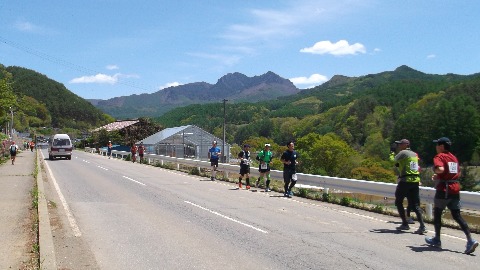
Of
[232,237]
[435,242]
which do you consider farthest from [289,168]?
[435,242]

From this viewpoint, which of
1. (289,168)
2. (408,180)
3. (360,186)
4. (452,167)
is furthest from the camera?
(289,168)

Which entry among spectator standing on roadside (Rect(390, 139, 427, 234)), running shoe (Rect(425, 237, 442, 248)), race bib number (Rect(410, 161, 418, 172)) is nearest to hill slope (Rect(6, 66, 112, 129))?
spectator standing on roadside (Rect(390, 139, 427, 234))

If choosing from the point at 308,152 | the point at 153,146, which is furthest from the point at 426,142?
the point at 153,146

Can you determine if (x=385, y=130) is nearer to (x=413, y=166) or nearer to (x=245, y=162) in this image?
(x=245, y=162)

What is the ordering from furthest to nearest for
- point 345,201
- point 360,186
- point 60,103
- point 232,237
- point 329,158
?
point 60,103
point 329,158
point 345,201
point 360,186
point 232,237

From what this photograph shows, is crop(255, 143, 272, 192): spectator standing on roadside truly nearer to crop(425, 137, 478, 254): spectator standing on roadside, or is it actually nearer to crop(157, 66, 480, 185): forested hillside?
crop(425, 137, 478, 254): spectator standing on roadside

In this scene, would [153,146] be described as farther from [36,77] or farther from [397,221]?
[36,77]

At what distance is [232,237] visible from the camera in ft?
30.1

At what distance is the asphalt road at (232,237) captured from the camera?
24.1ft

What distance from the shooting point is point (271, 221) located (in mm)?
11086

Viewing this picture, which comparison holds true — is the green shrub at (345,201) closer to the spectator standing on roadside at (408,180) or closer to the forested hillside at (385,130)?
the spectator standing on roadside at (408,180)

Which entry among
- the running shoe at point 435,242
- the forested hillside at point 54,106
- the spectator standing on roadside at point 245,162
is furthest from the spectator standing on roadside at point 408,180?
the forested hillside at point 54,106

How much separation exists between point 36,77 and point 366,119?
106 metres

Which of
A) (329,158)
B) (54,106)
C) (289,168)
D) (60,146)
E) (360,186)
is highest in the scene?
(54,106)
